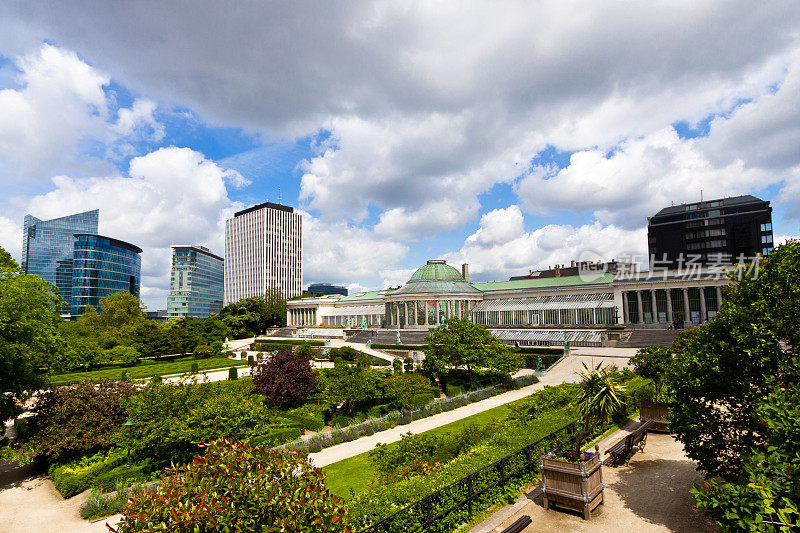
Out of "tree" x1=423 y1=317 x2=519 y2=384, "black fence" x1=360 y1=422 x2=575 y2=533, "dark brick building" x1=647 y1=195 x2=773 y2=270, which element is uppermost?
"dark brick building" x1=647 y1=195 x2=773 y2=270

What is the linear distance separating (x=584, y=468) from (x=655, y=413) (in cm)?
827

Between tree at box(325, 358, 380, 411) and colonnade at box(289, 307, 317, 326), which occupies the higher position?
colonnade at box(289, 307, 317, 326)

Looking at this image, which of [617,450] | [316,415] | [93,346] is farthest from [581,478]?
[93,346]

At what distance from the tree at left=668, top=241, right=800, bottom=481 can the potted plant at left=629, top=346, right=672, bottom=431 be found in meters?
4.61

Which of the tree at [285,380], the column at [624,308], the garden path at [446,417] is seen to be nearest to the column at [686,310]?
Result: the column at [624,308]

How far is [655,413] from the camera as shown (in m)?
15.2

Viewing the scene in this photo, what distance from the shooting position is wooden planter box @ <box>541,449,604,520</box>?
8.94 meters

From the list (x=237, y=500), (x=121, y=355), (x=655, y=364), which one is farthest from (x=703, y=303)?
(x=121, y=355)

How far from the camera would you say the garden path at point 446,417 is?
17.1 meters

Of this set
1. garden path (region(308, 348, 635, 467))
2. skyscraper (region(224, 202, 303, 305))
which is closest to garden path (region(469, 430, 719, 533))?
garden path (region(308, 348, 635, 467))

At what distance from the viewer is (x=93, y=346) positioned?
130ft

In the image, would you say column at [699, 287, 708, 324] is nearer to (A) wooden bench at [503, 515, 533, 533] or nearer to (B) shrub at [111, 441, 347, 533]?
(A) wooden bench at [503, 515, 533, 533]

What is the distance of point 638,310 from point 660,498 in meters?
48.2

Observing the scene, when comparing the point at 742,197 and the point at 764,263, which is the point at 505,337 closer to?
the point at 764,263
